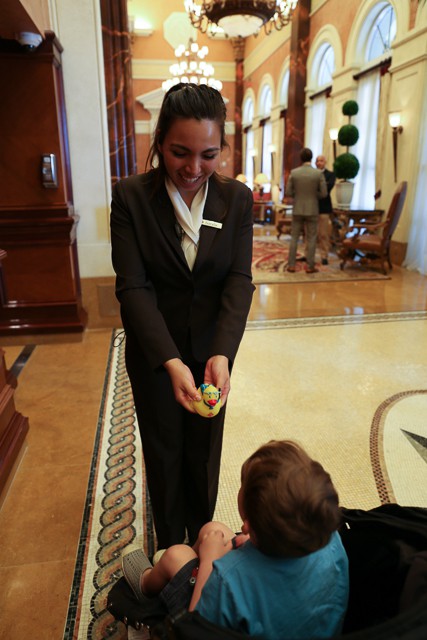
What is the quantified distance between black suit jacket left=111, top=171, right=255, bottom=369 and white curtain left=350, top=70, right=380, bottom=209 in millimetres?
8595

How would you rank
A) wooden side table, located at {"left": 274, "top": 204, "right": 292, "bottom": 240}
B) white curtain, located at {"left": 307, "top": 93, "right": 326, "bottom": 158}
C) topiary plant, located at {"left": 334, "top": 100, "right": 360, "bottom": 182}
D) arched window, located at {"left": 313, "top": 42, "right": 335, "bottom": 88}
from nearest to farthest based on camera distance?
1. topiary plant, located at {"left": 334, "top": 100, "right": 360, "bottom": 182}
2. wooden side table, located at {"left": 274, "top": 204, "right": 292, "bottom": 240}
3. arched window, located at {"left": 313, "top": 42, "right": 335, "bottom": 88}
4. white curtain, located at {"left": 307, "top": 93, "right": 326, "bottom": 158}

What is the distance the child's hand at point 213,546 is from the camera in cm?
124

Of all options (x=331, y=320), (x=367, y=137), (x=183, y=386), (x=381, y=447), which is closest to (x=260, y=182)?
(x=367, y=137)

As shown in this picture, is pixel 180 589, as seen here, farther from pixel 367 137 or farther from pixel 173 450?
pixel 367 137

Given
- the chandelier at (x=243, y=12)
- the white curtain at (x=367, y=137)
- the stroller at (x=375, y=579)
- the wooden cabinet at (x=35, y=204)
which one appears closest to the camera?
the stroller at (x=375, y=579)

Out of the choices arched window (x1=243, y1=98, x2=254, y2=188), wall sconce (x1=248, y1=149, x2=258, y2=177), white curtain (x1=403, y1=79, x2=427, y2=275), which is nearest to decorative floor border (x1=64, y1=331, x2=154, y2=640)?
white curtain (x1=403, y1=79, x2=427, y2=275)

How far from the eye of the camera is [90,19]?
4105mm

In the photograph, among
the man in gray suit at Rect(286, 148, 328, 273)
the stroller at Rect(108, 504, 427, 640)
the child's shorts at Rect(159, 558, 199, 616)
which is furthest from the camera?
the man in gray suit at Rect(286, 148, 328, 273)

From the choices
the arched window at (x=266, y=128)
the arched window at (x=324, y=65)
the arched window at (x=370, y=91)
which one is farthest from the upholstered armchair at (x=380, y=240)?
the arched window at (x=266, y=128)

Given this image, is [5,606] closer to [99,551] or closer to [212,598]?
[99,551]

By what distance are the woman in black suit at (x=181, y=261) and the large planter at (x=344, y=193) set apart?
25.8 feet

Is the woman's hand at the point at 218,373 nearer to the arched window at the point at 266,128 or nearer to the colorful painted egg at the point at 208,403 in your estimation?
the colorful painted egg at the point at 208,403

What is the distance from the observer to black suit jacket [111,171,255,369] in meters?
1.39

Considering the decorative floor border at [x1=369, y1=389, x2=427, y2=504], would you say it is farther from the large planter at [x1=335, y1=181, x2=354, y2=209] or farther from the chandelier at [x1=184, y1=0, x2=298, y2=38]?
the chandelier at [x1=184, y1=0, x2=298, y2=38]
